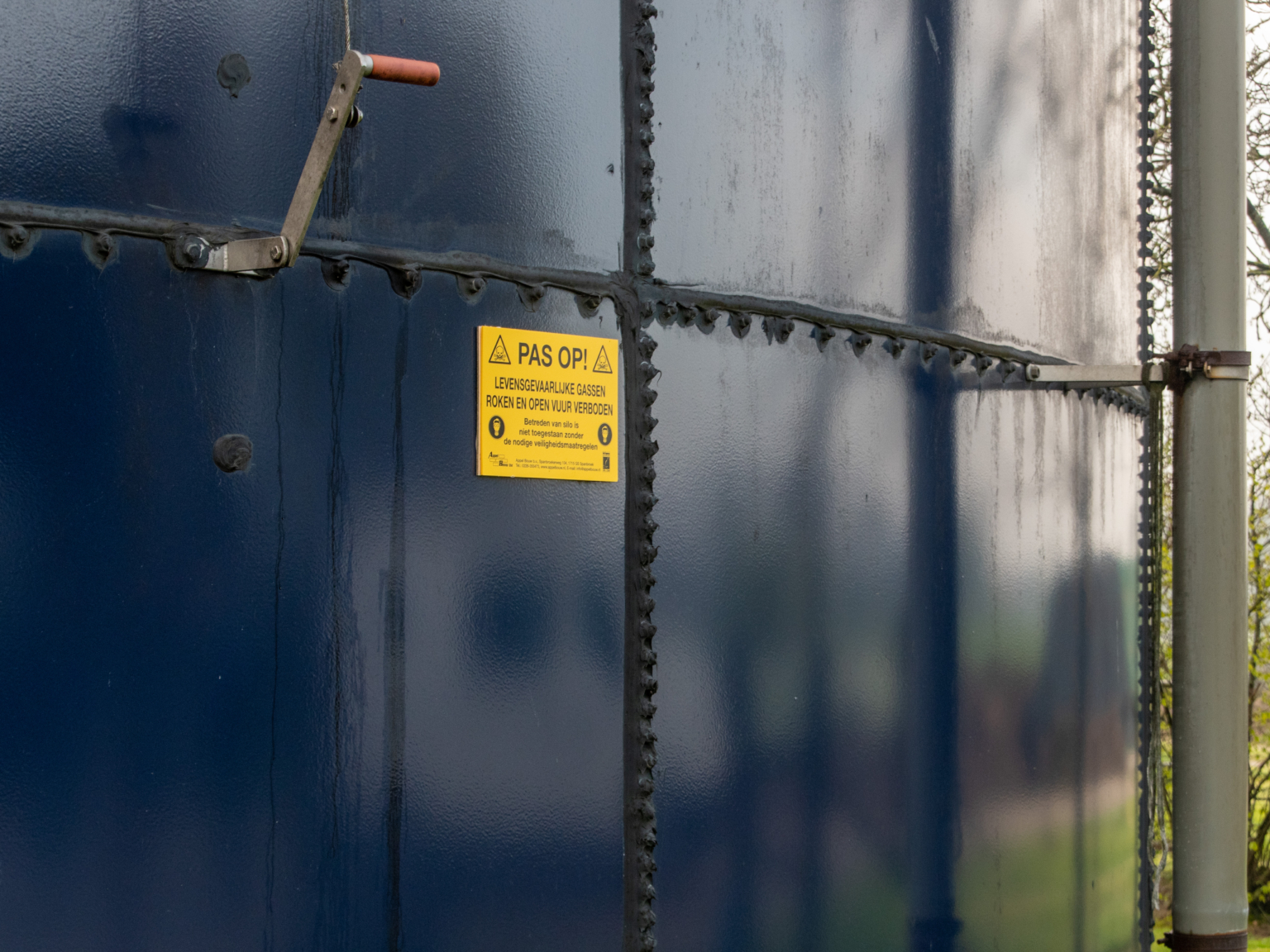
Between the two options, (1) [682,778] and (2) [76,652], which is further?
(1) [682,778]

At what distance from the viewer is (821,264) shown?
10.3ft

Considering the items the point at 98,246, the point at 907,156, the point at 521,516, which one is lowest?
the point at 521,516

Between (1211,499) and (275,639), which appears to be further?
(1211,499)

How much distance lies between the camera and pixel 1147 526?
442 cm

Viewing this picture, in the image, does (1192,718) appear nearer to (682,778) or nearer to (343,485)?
(682,778)

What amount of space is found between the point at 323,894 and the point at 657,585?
847 mm

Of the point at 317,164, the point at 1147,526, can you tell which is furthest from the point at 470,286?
the point at 1147,526

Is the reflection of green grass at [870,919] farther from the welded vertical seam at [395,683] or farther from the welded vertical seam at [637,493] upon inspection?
the welded vertical seam at [395,683]

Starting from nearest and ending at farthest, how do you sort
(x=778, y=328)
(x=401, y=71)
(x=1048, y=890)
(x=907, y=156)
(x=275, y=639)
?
1. (x=401, y=71)
2. (x=275, y=639)
3. (x=778, y=328)
4. (x=907, y=156)
5. (x=1048, y=890)

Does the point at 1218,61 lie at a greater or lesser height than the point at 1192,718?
greater

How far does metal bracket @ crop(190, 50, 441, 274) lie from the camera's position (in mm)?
2158

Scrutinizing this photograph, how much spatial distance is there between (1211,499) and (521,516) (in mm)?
2331

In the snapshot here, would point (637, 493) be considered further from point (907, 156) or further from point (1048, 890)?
point (1048, 890)

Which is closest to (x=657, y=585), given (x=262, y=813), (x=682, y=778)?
(x=682, y=778)
